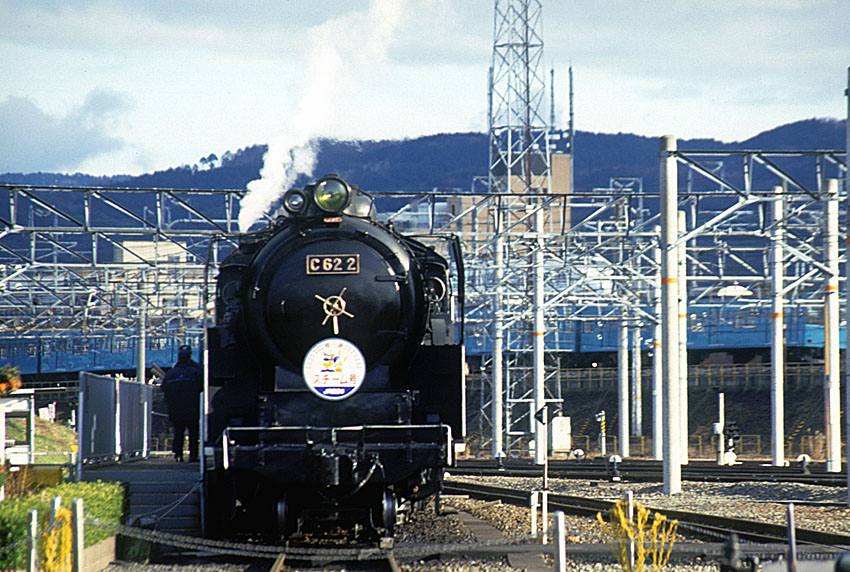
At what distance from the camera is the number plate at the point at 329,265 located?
13078 millimetres

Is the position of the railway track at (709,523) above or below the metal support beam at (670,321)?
below

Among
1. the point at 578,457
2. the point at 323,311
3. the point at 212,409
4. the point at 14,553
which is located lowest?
the point at 578,457

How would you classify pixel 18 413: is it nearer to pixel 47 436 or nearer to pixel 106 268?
pixel 106 268

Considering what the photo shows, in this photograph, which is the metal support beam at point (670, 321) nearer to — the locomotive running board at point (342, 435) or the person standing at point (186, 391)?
the person standing at point (186, 391)

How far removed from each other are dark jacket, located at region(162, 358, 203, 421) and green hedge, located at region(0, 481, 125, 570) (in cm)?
444

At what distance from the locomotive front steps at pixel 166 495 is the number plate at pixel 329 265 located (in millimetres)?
3753

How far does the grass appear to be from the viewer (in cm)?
3469

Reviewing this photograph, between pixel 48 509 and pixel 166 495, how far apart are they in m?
4.32

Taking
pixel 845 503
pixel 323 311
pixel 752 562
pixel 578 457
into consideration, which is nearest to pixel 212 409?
pixel 323 311

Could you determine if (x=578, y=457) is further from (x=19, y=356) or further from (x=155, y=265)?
(x=19, y=356)

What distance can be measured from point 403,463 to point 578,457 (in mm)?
28379

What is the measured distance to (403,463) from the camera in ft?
41.2

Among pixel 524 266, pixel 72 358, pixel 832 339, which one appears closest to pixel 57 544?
pixel 832 339

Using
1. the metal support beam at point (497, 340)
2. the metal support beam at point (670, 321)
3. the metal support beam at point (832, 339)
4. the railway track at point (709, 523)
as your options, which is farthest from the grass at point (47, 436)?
the metal support beam at point (832, 339)
